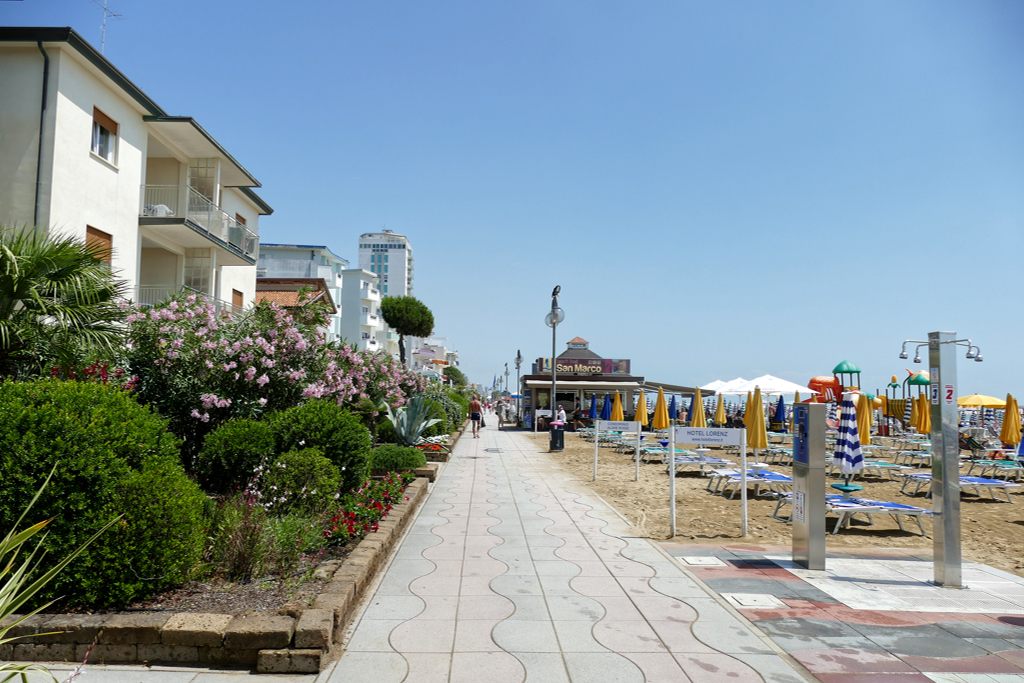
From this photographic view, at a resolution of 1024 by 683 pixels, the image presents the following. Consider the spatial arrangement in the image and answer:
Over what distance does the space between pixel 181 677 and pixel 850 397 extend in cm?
924

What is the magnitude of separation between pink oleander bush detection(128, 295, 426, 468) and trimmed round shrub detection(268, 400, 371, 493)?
Result: 6.13 feet

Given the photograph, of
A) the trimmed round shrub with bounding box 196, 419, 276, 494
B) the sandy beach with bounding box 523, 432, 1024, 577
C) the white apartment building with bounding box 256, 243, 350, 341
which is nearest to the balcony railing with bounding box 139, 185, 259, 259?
the trimmed round shrub with bounding box 196, 419, 276, 494

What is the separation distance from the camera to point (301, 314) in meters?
11.1

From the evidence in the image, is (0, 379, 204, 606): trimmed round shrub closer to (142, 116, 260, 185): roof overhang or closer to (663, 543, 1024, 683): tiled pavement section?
(663, 543, 1024, 683): tiled pavement section

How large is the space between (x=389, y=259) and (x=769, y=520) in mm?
126544

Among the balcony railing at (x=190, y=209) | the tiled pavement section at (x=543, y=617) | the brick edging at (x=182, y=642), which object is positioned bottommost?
the tiled pavement section at (x=543, y=617)

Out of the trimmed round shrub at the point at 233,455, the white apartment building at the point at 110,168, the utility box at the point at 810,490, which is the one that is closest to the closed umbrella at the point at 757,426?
the utility box at the point at 810,490

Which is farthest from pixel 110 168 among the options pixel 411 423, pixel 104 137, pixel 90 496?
pixel 90 496

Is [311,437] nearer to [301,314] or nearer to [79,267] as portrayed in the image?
[79,267]

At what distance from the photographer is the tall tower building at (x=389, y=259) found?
12756cm

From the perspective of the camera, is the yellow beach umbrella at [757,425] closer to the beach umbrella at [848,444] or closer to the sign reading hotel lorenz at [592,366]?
the beach umbrella at [848,444]

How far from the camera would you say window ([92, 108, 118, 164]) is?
15461 mm

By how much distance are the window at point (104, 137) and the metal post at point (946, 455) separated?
17.4 m

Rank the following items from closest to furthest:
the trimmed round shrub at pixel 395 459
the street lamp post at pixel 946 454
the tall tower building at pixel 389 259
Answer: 1. the street lamp post at pixel 946 454
2. the trimmed round shrub at pixel 395 459
3. the tall tower building at pixel 389 259
